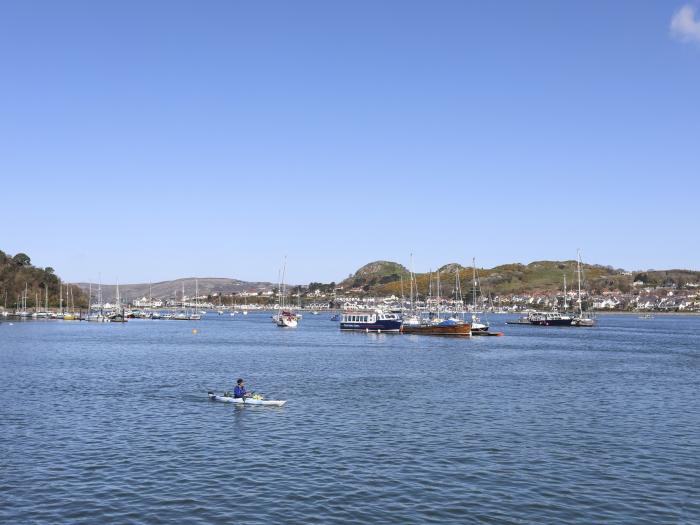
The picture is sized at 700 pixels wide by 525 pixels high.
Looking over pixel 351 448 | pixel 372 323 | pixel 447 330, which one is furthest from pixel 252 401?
pixel 372 323

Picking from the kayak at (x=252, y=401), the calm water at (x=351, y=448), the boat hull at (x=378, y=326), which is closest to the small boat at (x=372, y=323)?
the boat hull at (x=378, y=326)

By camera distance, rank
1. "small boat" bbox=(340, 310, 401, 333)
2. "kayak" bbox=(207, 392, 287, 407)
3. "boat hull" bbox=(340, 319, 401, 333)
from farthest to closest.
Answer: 1. "small boat" bbox=(340, 310, 401, 333)
2. "boat hull" bbox=(340, 319, 401, 333)
3. "kayak" bbox=(207, 392, 287, 407)

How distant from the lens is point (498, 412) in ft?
162

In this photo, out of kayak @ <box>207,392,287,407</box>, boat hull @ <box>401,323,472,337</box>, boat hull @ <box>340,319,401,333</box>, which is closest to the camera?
kayak @ <box>207,392,287,407</box>

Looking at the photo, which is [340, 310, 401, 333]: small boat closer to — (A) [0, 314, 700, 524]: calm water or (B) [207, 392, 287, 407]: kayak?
(A) [0, 314, 700, 524]: calm water

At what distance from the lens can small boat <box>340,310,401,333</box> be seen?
16550cm

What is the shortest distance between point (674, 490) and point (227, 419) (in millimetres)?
28615

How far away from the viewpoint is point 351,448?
37.4 m

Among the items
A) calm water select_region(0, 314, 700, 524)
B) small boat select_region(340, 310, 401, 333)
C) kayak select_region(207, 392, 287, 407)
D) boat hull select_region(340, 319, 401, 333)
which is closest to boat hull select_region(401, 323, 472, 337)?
boat hull select_region(340, 319, 401, 333)

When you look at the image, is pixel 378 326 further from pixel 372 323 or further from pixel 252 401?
pixel 252 401

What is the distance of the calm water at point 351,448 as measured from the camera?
89.7 feet

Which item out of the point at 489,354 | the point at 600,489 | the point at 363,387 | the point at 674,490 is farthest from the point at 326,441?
the point at 489,354

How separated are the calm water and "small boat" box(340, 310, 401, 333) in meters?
88.5

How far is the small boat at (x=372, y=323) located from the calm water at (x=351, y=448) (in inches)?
3482
